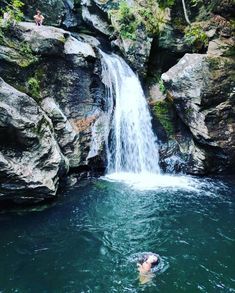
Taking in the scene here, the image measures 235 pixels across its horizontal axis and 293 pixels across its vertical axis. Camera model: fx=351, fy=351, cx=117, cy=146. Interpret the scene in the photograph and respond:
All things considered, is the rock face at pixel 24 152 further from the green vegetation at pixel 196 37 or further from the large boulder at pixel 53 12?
the large boulder at pixel 53 12

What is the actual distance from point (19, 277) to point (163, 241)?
4199 mm

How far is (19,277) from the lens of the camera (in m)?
8.79

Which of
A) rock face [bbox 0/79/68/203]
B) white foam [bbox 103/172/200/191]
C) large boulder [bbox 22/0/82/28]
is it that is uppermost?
large boulder [bbox 22/0/82/28]

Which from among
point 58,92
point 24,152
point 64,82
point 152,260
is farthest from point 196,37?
point 152,260

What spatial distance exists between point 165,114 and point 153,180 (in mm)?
3800

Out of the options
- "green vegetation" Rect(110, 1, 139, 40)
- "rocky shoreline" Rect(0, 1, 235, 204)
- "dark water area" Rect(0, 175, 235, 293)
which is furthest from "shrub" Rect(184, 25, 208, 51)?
"dark water area" Rect(0, 175, 235, 293)

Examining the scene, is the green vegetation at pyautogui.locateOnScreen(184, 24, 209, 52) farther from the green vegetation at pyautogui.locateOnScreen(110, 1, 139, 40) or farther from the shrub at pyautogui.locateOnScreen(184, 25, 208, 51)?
the green vegetation at pyautogui.locateOnScreen(110, 1, 139, 40)

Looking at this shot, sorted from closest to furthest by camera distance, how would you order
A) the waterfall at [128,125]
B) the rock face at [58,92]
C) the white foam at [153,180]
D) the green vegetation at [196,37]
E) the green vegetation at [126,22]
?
the rock face at [58,92] < the white foam at [153,180] < the waterfall at [128,125] < the green vegetation at [196,37] < the green vegetation at [126,22]

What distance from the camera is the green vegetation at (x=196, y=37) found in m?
17.3

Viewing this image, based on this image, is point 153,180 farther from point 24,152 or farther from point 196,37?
point 196,37

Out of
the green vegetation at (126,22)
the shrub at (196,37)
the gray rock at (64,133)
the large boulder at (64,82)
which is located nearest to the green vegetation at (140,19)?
the green vegetation at (126,22)

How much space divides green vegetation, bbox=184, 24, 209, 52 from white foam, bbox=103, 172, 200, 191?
669cm

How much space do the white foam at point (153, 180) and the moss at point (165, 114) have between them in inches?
97.5

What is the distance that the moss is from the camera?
1739 cm
